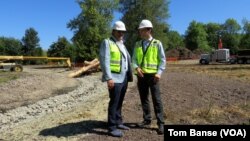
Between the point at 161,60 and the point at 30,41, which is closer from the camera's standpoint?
the point at 161,60

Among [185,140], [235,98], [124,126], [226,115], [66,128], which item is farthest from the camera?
[235,98]

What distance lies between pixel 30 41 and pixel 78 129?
101m

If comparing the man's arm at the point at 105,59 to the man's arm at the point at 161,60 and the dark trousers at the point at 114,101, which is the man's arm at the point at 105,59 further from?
the man's arm at the point at 161,60

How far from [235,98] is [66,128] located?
609cm

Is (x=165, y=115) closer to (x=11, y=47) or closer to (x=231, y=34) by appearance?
(x=11, y=47)

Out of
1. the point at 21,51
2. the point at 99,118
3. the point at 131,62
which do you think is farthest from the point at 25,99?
the point at 21,51

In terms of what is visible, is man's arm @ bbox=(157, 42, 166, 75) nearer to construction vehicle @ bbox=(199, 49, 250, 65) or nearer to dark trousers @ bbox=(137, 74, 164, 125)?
dark trousers @ bbox=(137, 74, 164, 125)

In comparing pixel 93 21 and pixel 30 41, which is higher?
pixel 93 21

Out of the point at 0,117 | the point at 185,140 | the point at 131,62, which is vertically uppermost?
the point at 131,62

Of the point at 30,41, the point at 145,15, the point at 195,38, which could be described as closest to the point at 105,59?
the point at 145,15

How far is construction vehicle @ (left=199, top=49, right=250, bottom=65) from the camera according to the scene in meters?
Answer: 57.2

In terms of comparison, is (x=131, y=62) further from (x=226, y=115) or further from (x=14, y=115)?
(x=14, y=115)

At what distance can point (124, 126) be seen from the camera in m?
8.27

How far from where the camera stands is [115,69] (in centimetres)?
791
